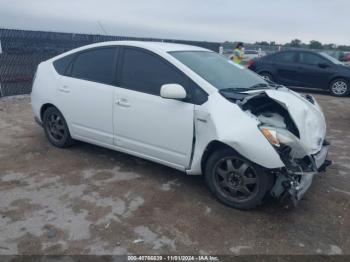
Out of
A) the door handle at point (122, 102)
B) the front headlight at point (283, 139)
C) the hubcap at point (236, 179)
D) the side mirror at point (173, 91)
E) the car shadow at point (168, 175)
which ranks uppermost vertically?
the side mirror at point (173, 91)

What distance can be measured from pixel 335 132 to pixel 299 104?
3.54m

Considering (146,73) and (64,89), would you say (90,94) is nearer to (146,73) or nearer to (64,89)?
(64,89)

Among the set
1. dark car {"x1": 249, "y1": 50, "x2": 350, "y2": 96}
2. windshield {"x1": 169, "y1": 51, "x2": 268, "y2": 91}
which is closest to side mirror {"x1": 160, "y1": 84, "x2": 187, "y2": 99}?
windshield {"x1": 169, "y1": 51, "x2": 268, "y2": 91}

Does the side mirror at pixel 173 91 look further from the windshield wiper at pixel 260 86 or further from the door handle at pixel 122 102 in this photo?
the windshield wiper at pixel 260 86

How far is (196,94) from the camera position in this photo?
147 inches

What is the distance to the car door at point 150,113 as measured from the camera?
3.82m

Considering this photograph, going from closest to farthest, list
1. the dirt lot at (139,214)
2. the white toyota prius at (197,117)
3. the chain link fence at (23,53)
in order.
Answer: the dirt lot at (139,214) < the white toyota prius at (197,117) < the chain link fence at (23,53)

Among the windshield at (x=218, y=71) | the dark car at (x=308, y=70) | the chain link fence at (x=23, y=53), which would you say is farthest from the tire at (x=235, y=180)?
the dark car at (x=308, y=70)

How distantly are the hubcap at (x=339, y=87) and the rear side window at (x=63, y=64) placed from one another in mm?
9436

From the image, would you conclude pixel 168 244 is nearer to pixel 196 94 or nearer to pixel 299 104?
pixel 196 94

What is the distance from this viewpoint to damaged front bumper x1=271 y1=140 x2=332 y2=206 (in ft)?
10.8

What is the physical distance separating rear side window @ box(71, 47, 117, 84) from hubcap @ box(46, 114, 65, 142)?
763 millimetres

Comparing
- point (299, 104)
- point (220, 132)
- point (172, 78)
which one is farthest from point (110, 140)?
point (299, 104)

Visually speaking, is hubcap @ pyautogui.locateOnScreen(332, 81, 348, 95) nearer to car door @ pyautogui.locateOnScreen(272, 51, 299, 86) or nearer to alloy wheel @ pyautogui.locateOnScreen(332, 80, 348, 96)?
alloy wheel @ pyautogui.locateOnScreen(332, 80, 348, 96)
